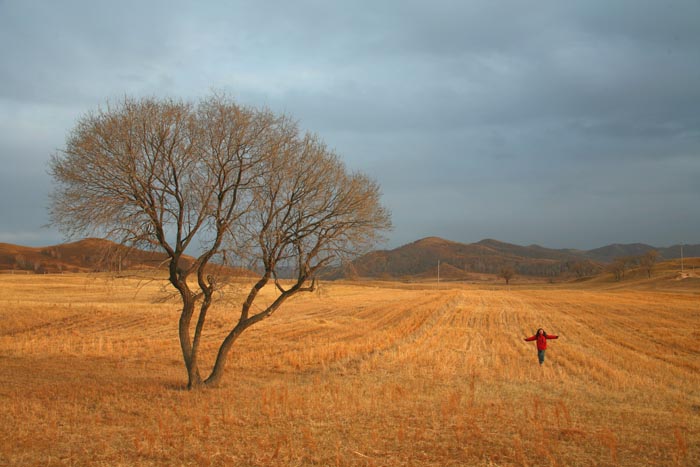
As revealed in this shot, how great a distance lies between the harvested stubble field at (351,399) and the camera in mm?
9141

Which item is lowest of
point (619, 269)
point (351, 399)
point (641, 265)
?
point (351, 399)

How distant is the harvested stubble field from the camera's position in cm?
914

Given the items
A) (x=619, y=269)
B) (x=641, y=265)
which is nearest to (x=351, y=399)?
(x=619, y=269)

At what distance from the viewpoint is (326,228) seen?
51.2ft

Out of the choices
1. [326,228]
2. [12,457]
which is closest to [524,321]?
[326,228]

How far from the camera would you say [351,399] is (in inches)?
546

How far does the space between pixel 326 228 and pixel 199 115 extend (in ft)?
16.1

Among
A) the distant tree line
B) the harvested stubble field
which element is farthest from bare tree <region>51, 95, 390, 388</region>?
the distant tree line

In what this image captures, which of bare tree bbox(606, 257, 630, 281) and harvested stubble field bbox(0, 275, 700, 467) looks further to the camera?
bare tree bbox(606, 257, 630, 281)

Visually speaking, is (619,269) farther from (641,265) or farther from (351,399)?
(351,399)

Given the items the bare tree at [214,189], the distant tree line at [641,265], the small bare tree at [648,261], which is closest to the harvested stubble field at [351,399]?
the bare tree at [214,189]

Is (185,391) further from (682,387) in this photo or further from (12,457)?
(682,387)

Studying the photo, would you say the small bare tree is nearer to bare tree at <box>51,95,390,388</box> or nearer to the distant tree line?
the distant tree line

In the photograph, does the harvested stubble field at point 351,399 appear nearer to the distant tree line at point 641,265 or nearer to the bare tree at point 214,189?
the bare tree at point 214,189
